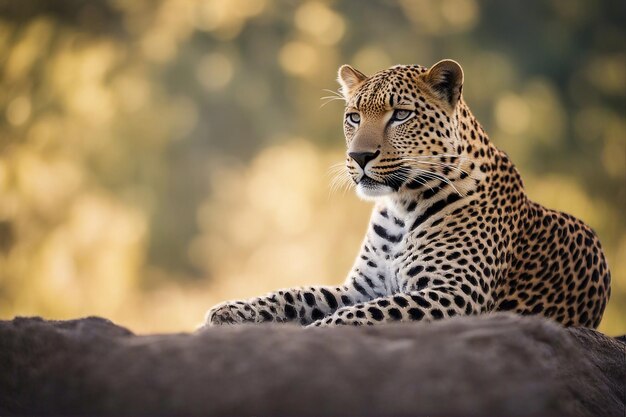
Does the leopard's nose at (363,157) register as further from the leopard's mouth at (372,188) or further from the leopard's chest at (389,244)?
the leopard's chest at (389,244)

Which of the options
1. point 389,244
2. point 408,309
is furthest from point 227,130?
point 408,309

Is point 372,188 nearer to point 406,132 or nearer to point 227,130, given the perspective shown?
point 406,132

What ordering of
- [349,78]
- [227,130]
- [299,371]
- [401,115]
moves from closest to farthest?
[299,371] → [401,115] → [349,78] → [227,130]

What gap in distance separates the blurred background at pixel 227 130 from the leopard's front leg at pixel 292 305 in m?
6.56

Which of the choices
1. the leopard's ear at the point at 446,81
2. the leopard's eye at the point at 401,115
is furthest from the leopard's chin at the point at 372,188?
the leopard's ear at the point at 446,81

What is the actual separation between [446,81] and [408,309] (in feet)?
4.85

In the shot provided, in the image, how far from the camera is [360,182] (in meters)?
4.61

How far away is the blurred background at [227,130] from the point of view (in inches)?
455

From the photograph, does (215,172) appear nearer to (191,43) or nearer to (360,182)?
(191,43)

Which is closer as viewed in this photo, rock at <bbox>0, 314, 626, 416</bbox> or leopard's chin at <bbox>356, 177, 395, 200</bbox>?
rock at <bbox>0, 314, 626, 416</bbox>

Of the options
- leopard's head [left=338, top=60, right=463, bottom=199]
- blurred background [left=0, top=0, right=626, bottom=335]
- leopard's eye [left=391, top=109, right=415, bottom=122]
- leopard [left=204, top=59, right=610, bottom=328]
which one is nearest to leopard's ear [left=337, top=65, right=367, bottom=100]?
leopard [left=204, top=59, right=610, bottom=328]

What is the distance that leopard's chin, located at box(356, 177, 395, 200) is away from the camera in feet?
15.0

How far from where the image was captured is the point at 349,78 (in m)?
5.22

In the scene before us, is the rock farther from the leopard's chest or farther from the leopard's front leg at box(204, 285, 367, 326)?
the leopard's chest
